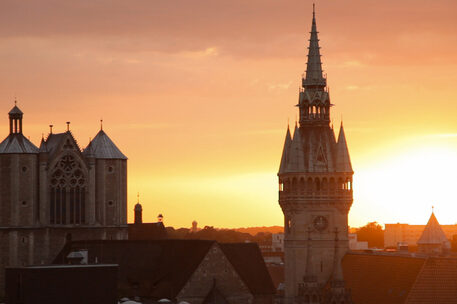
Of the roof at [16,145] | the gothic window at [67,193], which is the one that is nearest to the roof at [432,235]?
the gothic window at [67,193]

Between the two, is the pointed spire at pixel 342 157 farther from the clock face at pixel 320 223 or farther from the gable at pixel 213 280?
the gable at pixel 213 280

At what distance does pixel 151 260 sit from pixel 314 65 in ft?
93.3

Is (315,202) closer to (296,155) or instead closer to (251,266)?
(296,155)

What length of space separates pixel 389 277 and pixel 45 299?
32.7m

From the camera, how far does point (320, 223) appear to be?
133000 mm

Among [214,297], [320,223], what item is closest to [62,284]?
[214,297]

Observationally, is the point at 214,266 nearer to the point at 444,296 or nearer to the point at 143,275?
the point at 143,275

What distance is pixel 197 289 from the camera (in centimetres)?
13575

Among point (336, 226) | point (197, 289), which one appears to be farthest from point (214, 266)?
point (336, 226)

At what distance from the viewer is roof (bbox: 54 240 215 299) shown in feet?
451

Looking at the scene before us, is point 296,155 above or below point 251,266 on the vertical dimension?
above

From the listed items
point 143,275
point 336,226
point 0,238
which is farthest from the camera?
point 0,238

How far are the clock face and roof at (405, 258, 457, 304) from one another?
16.7m

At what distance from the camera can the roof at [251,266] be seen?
14425 centimetres
